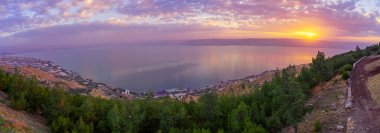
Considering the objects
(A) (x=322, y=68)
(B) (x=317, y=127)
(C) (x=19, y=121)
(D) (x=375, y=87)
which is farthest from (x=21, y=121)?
(A) (x=322, y=68)

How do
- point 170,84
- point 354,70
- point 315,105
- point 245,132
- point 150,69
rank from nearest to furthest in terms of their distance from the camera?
point 245,132, point 315,105, point 354,70, point 170,84, point 150,69

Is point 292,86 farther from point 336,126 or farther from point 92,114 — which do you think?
point 92,114

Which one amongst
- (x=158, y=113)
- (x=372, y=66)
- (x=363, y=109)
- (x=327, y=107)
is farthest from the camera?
(x=372, y=66)

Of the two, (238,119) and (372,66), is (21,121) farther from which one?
(372,66)

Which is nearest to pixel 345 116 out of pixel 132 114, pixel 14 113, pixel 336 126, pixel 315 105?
pixel 336 126

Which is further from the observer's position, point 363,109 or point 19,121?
point 363,109

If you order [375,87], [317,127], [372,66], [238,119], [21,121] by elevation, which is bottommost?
[317,127]

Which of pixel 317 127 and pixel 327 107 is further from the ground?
pixel 327 107
